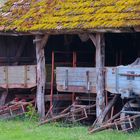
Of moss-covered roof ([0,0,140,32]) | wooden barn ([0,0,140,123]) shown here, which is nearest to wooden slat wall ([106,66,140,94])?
wooden barn ([0,0,140,123])

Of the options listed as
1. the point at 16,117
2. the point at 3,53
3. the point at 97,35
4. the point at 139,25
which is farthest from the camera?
the point at 3,53

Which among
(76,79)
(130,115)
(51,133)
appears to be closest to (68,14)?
(76,79)

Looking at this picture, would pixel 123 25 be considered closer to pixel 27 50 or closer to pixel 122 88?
pixel 122 88

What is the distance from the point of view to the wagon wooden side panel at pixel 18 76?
17594 mm

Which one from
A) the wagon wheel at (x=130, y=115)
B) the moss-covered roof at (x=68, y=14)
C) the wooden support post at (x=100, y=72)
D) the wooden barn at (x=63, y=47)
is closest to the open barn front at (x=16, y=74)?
the wooden barn at (x=63, y=47)

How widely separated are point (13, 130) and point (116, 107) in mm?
3049

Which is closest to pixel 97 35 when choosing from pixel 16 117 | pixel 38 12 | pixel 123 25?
pixel 123 25

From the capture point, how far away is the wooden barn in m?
15.5

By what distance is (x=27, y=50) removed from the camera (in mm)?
19406

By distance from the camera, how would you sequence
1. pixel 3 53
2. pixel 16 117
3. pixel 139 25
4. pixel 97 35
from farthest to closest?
1. pixel 3 53
2. pixel 16 117
3. pixel 97 35
4. pixel 139 25

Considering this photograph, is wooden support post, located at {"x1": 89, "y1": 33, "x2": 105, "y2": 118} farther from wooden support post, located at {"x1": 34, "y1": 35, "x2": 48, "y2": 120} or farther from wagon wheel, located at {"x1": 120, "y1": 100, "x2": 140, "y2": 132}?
wooden support post, located at {"x1": 34, "y1": 35, "x2": 48, "y2": 120}

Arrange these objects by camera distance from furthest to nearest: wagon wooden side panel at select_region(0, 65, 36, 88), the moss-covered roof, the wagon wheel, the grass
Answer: wagon wooden side panel at select_region(0, 65, 36, 88) < the moss-covered roof < the wagon wheel < the grass

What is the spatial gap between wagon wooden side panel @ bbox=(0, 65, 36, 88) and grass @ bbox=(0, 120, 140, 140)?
204 cm

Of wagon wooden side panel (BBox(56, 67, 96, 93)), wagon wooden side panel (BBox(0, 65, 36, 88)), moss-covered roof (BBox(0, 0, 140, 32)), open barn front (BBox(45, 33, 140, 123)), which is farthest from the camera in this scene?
wagon wooden side panel (BBox(0, 65, 36, 88))
